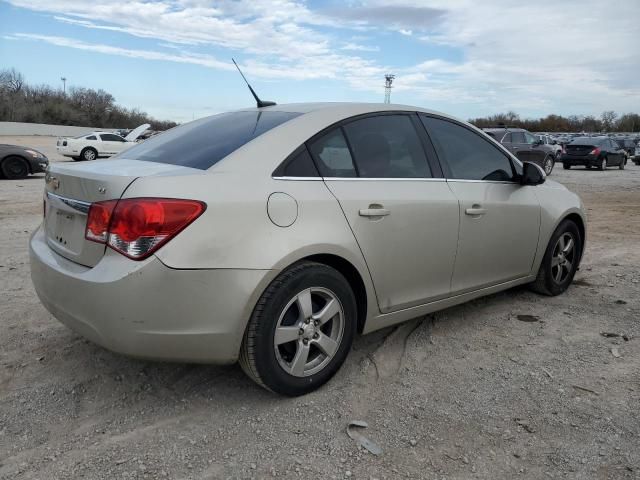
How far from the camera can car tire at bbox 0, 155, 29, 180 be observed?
14.9 m

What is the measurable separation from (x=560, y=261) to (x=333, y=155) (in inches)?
106

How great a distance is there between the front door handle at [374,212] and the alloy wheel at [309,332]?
485 mm

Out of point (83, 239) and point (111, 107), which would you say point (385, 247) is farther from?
point (111, 107)

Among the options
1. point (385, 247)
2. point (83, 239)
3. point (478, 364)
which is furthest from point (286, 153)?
point (478, 364)

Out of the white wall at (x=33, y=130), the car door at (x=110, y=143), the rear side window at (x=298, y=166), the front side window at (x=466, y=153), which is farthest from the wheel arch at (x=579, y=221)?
the white wall at (x=33, y=130)

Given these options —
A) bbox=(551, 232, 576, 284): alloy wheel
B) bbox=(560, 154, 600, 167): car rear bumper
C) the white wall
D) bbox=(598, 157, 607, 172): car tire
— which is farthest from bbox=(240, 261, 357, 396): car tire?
the white wall

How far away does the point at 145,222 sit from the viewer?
8.07 ft

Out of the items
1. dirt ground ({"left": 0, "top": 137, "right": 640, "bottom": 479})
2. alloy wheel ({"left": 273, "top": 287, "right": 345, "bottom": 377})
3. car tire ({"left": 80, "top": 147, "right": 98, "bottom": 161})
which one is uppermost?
car tire ({"left": 80, "top": 147, "right": 98, "bottom": 161})

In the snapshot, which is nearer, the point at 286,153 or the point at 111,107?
the point at 286,153

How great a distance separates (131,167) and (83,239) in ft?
1.51

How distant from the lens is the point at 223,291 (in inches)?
101

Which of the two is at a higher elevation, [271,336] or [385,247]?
[385,247]

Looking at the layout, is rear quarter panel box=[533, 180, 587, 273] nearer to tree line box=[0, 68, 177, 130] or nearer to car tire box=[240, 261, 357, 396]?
car tire box=[240, 261, 357, 396]

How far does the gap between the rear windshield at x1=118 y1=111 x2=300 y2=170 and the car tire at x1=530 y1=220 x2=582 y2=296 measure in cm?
263
